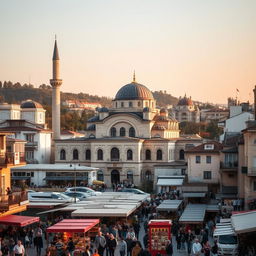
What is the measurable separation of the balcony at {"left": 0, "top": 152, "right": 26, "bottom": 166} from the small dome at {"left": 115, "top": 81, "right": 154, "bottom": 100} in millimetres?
48894

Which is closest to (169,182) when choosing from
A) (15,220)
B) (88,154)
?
(88,154)

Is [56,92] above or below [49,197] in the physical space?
above

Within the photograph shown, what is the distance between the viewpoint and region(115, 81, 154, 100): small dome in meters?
83.7

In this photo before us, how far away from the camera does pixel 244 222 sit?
26875 millimetres

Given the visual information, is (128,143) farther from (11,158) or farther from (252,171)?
(11,158)

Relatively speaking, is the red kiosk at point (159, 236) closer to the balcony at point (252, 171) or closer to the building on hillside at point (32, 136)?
the balcony at point (252, 171)

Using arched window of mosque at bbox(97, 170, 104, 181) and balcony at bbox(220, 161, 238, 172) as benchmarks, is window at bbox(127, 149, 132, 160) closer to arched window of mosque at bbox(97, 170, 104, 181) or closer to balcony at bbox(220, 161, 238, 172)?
arched window of mosque at bbox(97, 170, 104, 181)

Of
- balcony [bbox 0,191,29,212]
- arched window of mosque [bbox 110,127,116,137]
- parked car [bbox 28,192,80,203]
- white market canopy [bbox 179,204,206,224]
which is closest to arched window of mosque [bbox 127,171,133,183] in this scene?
arched window of mosque [bbox 110,127,116,137]

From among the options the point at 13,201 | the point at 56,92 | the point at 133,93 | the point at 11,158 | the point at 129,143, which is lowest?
the point at 13,201

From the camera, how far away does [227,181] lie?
156 feet

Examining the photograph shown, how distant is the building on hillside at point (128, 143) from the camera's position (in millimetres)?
73438

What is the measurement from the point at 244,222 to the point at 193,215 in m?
9.92

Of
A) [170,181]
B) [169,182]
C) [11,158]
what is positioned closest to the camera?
[11,158]

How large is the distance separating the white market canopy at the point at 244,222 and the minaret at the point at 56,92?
184 ft
